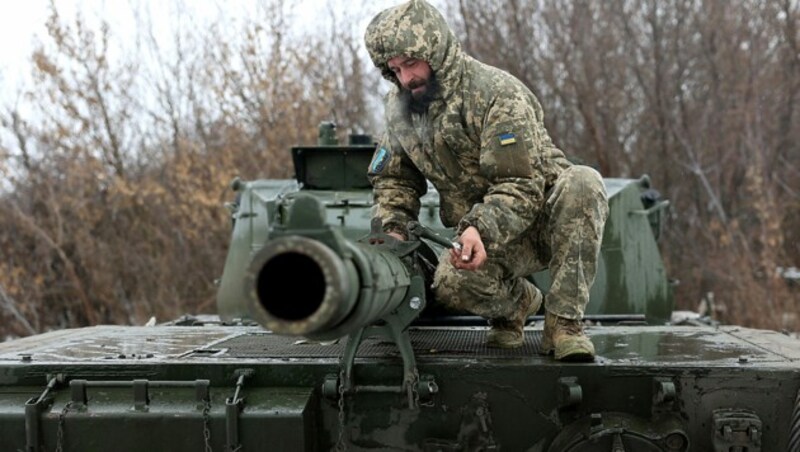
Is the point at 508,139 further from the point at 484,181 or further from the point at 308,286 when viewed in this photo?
the point at 308,286

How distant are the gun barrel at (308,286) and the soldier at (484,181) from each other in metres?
0.88

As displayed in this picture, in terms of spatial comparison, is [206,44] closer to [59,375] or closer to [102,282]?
[102,282]

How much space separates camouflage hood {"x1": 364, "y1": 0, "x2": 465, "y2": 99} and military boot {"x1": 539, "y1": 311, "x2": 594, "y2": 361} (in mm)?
1023

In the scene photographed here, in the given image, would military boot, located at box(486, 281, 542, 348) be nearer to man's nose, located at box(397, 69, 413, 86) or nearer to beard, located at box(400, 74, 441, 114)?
beard, located at box(400, 74, 441, 114)

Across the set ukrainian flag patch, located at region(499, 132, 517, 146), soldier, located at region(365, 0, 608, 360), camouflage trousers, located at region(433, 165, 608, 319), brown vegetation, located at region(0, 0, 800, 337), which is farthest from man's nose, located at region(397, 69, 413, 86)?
brown vegetation, located at region(0, 0, 800, 337)

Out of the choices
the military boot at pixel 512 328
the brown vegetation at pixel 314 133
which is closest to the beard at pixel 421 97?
the military boot at pixel 512 328

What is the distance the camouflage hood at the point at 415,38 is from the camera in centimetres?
344

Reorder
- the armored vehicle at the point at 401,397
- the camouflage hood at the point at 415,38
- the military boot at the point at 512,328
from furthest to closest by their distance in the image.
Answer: the military boot at the point at 512,328 < the camouflage hood at the point at 415,38 < the armored vehicle at the point at 401,397

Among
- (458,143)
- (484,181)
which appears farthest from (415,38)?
(484,181)

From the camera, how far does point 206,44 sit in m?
15.6

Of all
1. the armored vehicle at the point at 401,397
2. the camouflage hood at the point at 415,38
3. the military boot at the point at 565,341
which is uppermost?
the camouflage hood at the point at 415,38

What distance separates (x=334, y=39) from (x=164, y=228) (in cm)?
425

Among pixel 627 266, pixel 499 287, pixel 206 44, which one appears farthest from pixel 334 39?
pixel 499 287

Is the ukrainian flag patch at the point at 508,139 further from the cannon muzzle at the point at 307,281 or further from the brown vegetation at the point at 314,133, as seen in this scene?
the brown vegetation at the point at 314,133
